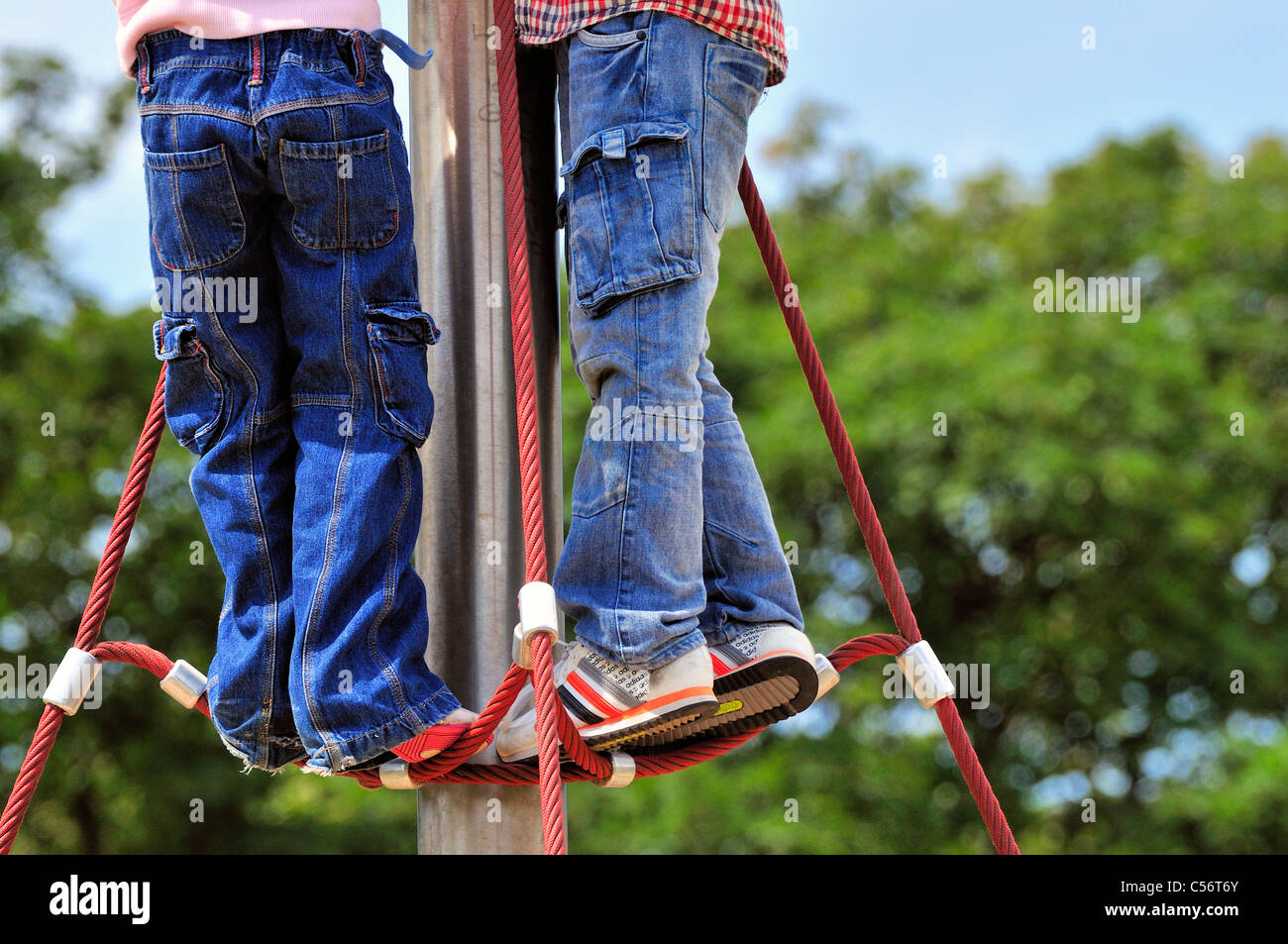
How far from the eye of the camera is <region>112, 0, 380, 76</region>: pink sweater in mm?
1711

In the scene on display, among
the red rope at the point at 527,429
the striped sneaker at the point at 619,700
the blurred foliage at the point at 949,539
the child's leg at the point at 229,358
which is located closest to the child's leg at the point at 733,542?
the striped sneaker at the point at 619,700

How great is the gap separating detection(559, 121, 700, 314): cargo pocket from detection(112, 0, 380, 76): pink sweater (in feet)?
1.05

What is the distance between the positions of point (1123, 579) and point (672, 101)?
Answer: 21.8 feet

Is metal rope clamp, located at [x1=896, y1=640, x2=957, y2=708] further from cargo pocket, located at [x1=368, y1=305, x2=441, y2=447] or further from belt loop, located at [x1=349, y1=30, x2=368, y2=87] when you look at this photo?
belt loop, located at [x1=349, y1=30, x2=368, y2=87]

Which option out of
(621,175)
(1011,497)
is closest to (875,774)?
(1011,497)

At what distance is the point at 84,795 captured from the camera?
320 inches

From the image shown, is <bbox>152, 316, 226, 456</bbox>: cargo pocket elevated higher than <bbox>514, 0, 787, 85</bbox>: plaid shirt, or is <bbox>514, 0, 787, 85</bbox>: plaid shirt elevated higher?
<bbox>514, 0, 787, 85</bbox>: plaid shirt

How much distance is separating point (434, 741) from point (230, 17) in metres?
0.84

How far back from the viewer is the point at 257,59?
170cm

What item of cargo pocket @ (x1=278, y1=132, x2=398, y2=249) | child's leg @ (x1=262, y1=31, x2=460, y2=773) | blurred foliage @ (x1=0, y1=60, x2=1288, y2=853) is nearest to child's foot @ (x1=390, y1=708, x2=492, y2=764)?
child's leg @ (x1=262, y1=31, x2=460, y2=773)

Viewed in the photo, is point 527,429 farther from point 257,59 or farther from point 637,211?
point 257,59

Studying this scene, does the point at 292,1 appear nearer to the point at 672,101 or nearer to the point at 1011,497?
the point at 672,101

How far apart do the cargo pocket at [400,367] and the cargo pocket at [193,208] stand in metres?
0.18

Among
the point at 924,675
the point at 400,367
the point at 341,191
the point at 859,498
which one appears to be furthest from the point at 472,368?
the point at 924,675
